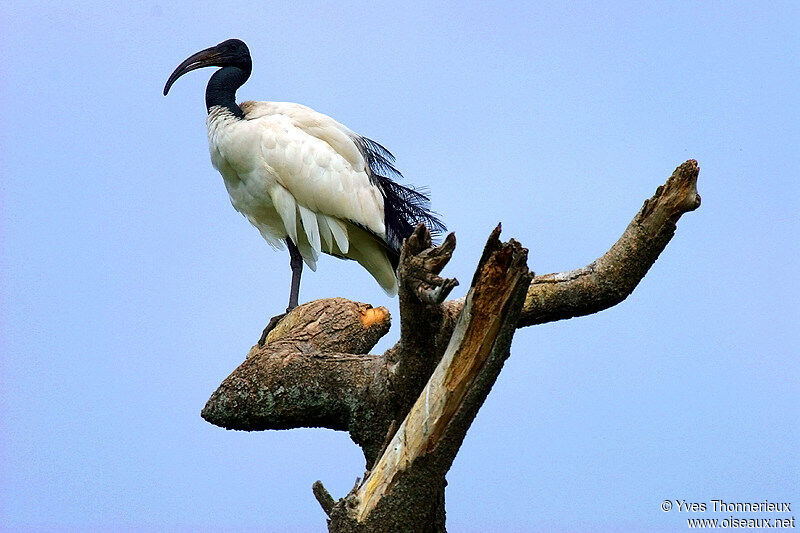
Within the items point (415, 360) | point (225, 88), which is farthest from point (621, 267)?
point (225, 88)

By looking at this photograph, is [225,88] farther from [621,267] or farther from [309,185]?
[621,267]

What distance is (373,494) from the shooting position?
17.1ft

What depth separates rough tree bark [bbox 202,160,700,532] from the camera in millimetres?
4805

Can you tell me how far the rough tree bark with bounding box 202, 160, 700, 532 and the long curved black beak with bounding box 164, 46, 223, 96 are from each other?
2.96 meters

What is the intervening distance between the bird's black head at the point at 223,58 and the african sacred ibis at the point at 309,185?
0.32 metres

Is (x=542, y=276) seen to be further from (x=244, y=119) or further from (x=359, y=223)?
(x=244, y=119)

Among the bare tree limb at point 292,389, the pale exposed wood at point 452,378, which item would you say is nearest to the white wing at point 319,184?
the bare tree limb at point 292,389

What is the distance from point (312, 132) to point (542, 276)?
2.75m

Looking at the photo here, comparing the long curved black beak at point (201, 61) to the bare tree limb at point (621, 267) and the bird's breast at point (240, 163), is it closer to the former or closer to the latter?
the bird's breast at point (240, 163)

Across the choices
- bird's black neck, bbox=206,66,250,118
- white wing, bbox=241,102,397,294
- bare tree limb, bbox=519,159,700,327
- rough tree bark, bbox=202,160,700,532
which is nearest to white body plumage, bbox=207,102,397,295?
white wing, bbox=241,102,397,294

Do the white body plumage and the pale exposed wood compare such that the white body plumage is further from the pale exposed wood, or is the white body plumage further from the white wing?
the pale exposed wood

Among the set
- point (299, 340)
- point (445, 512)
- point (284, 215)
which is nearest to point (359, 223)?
point (284, 215)

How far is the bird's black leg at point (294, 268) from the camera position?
8469 mm

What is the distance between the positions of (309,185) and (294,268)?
0.83 metres
